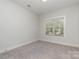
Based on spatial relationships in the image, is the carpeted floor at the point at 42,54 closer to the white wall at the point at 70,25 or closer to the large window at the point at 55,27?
the white wall at the point at 70,25

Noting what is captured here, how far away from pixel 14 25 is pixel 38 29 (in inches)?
82.4

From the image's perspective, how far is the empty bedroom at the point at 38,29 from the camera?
2585mm

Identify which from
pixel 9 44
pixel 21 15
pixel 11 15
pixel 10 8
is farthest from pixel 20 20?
pixel 9 44

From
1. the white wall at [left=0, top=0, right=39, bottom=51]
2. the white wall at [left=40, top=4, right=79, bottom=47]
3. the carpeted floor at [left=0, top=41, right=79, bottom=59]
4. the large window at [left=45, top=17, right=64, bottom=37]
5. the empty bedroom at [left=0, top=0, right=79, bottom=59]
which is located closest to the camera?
the carpeted floor at [left=0, top=41, right=79, bottom=59]

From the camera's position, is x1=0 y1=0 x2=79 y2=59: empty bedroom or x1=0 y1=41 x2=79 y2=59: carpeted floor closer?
x1=0 y1=41 x2=79 y2=59: carpeted floor

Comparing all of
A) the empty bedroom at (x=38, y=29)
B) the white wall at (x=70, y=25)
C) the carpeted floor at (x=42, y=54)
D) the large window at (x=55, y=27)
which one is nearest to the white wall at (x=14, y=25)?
the empty bedroom at (x=38, y=29)

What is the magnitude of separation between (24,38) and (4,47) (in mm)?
1213

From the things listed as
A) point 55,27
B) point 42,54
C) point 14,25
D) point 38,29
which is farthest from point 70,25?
point 14,25

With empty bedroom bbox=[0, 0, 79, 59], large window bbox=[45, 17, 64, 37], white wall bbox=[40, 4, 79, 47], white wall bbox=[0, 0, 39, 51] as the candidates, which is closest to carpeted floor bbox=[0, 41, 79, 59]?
empty bedroom bbox=[0, 0, 79, 59]

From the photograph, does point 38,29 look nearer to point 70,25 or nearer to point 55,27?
point 55,27

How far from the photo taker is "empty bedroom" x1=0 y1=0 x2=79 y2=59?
259cm

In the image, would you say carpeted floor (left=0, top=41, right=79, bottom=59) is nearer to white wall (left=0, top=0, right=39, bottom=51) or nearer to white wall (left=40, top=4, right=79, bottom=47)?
white wall (left=0, top=0, right=39, bottom=51)

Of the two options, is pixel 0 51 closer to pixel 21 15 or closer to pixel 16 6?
pixel 21 15

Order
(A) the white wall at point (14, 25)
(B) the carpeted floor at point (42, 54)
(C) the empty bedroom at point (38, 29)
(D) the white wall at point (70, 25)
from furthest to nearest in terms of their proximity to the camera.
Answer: (D) the white wall at point (70, 25), (A) the white wall at point (14, 25), (C) the empty bedroom at point (38, 29), (B) the carpeted floor at point (42, 54)
